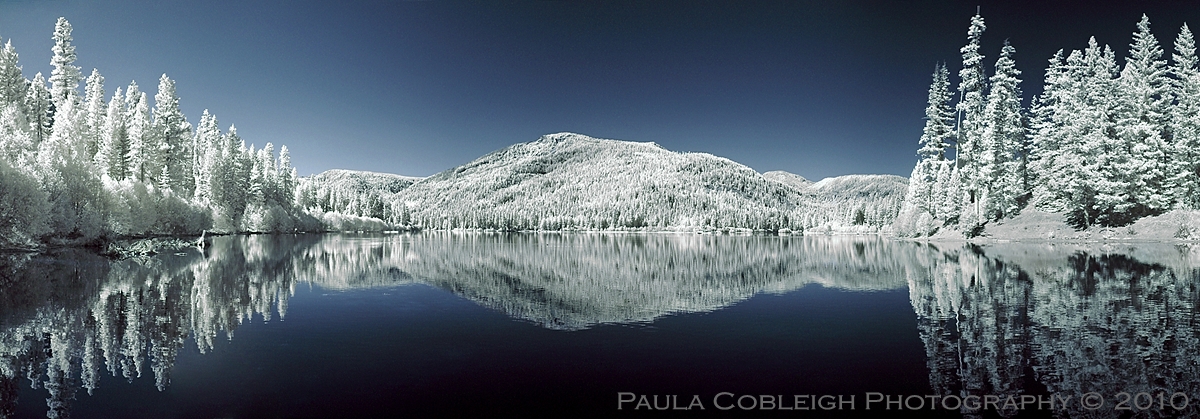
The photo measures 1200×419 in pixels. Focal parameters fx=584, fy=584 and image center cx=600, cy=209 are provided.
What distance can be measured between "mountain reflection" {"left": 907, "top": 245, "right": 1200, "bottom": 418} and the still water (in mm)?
68

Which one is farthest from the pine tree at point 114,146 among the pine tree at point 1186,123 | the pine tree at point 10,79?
the pine tree at point 1186,123

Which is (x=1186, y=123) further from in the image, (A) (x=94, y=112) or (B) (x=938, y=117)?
(A) (x=94, y=112)

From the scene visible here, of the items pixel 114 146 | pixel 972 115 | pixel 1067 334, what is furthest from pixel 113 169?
pixel 972 115

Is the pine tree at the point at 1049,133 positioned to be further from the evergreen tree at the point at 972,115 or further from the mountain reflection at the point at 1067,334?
the mountain reflection at the point at 1067,334

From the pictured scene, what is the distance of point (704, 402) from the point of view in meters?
9.74

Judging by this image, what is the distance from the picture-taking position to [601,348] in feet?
45.2

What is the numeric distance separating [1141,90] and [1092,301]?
47.7 m

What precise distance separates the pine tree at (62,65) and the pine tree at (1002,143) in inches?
4037

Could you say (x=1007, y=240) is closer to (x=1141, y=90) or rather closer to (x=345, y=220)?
(x=1141, y=90)

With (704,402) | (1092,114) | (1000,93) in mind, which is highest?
(1000,93)

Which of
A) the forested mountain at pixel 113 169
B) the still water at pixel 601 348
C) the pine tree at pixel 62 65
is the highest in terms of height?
the pine tree at pixel 62 65

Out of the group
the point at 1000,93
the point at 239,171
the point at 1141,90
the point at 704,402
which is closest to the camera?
the point at 704,402

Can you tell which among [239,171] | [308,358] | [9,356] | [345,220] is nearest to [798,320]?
[308,358]

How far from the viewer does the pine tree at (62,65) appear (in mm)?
69812
